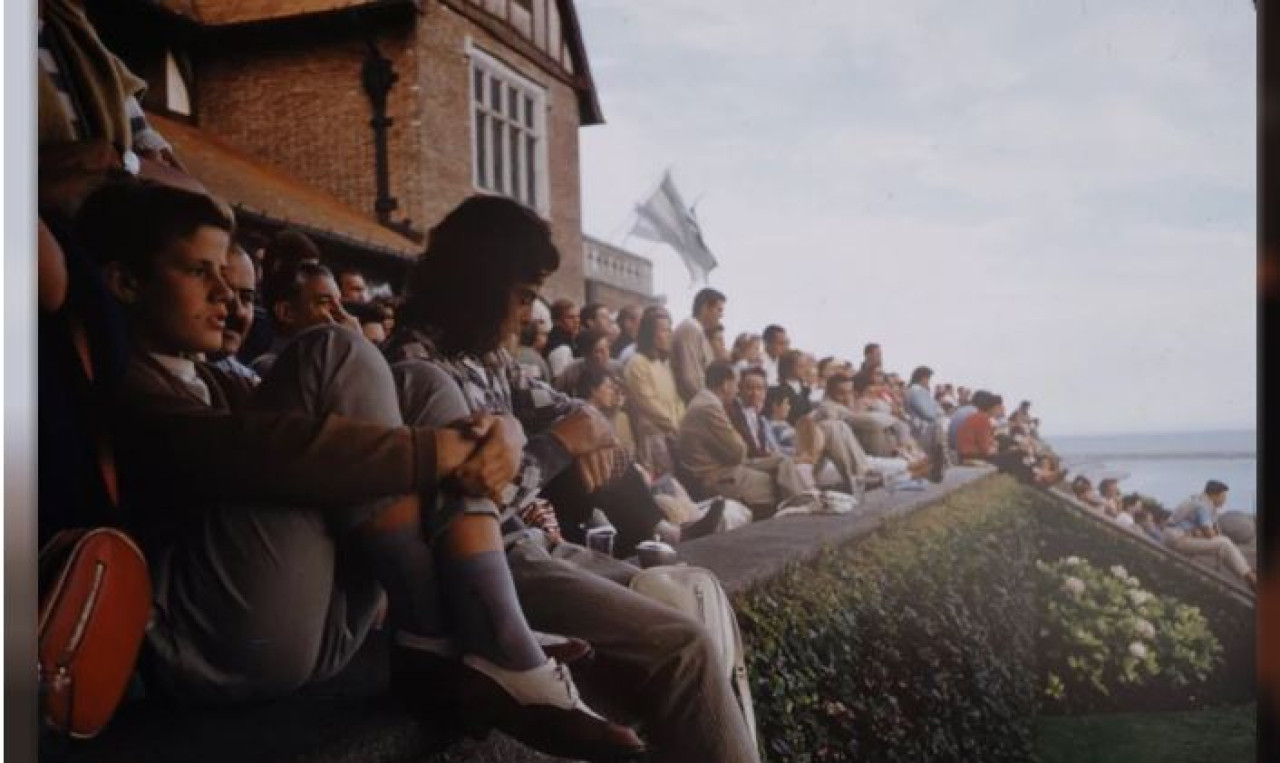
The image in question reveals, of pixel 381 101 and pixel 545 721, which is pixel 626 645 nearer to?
pixel 545 721

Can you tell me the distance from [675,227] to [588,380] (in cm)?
48

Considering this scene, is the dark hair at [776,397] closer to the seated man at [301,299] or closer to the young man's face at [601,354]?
the young man's face at [601,354]

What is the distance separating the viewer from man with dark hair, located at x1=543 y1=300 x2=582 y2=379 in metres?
3.22

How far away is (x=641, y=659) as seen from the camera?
304cm

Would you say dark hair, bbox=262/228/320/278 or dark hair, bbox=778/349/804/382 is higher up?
dark hair, bbox=262/228/320/278

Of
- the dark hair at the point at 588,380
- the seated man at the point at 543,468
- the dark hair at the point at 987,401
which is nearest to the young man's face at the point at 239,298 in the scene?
the seated man at the point at 543,468

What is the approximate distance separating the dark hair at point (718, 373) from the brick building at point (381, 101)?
0.40 meters

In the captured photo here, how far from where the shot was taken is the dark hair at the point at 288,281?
3070 millimetres

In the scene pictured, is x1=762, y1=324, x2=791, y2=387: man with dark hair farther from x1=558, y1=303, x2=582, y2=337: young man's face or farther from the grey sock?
the grey sock

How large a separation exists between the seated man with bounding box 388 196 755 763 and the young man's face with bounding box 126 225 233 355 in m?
0.42

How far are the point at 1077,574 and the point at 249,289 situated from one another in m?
2.26

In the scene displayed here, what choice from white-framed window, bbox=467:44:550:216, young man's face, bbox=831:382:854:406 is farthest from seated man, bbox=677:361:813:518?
white-framed window, bbox=467:44:550:216

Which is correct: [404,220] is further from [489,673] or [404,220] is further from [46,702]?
[46,702]

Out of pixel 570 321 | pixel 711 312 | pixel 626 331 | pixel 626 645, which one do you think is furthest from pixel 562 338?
pixel 626 645
